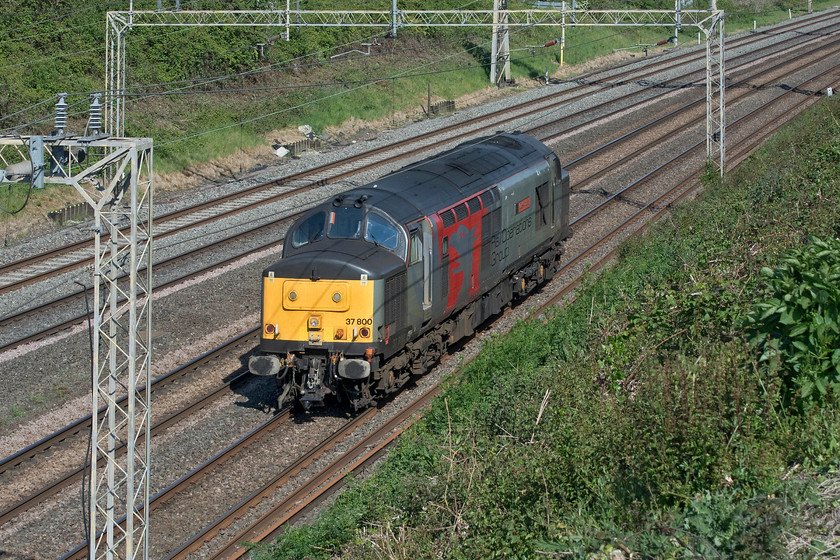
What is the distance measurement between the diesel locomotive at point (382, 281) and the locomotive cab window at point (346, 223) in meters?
0.02

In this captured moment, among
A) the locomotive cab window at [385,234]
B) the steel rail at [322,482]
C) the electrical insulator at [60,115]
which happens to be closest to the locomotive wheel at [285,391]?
the steel rail at [322,482]

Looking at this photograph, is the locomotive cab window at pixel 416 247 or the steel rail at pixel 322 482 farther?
the locomotive cab window at pixel 416 247

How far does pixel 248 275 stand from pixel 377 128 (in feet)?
60.7

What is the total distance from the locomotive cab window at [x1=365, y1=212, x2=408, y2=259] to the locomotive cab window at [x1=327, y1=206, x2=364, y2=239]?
198 millimetres

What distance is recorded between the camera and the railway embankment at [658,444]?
8.24m

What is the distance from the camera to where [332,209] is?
16781 millimetres

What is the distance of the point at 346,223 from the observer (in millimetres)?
16688

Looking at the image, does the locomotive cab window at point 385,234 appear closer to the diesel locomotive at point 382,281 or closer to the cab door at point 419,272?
the diesel locomotive at point 382,281

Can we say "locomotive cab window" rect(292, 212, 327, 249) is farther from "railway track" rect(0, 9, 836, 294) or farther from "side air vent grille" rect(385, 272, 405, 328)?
"railway track" rect(0, 9, 836, 294)

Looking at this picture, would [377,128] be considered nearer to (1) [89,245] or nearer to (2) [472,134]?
(2) [472,134]

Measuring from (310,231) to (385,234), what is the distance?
144 centimetres

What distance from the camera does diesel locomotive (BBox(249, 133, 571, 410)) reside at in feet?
51.5

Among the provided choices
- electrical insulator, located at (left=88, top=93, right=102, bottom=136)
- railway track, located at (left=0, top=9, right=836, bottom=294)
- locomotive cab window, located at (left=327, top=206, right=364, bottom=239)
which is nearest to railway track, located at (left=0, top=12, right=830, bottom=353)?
railway track, located at (left=0, top=9, right=836, bottom=294)

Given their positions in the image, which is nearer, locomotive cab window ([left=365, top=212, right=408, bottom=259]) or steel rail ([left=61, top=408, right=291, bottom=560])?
steel rail ([left=61, top=408, right=291, bottom=560])
